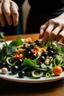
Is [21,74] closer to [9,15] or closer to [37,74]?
[37,74]

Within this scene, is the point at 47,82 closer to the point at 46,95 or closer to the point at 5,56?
the point at 46,95

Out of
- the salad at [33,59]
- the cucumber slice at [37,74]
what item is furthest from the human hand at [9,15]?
the cucumber slice at [37,74]

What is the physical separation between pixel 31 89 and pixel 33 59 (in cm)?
12

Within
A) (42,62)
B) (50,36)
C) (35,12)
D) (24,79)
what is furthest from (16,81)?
(35,12)

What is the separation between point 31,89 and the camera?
2.41ft

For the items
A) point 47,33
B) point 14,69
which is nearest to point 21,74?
point 14,69

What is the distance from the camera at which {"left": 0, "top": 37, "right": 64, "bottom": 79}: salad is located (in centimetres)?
75

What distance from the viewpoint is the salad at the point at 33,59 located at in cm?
75

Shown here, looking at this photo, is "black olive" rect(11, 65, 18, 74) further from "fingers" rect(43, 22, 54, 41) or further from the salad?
"fingers" rect(43, 22, 54, 41)

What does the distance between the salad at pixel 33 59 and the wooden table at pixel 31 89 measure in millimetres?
33

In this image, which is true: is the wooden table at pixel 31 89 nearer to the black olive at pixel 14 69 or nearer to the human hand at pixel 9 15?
the black olive at pixel 14 69

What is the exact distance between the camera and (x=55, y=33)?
2.86 ft

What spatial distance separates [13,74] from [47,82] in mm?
93

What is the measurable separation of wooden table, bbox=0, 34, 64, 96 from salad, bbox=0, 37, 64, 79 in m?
0.03
